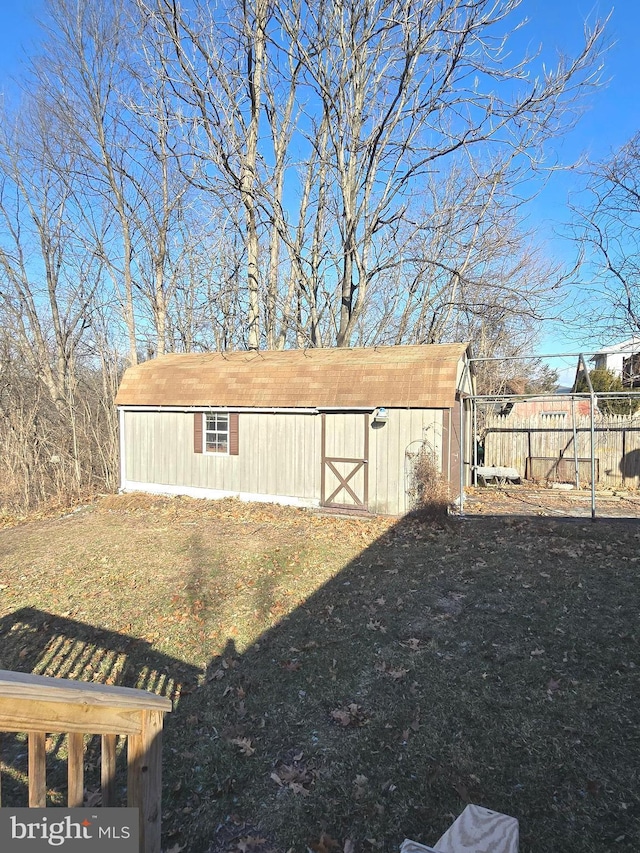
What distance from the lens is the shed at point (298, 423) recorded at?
1083 centimetres

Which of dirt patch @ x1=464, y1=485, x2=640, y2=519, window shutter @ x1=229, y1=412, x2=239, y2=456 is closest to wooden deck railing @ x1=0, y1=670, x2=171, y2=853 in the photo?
dirt patch @ x1=464, y1=485, x2=640, y2=519

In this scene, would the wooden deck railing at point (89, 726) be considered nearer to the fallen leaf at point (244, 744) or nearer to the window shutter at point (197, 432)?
the fallen leaf at point (244, 744)

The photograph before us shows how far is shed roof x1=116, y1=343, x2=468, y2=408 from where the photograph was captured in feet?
35.4

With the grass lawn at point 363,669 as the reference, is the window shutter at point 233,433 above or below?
above

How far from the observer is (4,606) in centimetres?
645

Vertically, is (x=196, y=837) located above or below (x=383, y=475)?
below

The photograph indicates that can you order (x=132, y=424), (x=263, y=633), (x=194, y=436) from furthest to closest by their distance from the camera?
(x=132, y=424) → (x=194, y=436) → (x=263, y=633)

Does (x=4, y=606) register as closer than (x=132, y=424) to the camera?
Yes

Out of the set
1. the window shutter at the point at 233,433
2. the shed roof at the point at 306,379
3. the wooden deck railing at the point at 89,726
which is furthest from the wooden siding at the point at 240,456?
the wooden deck railing at the point at 89,726

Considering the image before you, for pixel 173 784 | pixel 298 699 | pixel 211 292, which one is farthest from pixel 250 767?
pixel 211 292

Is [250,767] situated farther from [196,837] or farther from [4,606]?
[4,606]

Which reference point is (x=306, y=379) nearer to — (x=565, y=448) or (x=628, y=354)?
(x=565, y=448)

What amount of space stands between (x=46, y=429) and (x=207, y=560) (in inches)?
372

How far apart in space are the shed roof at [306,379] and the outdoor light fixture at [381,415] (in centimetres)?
17
